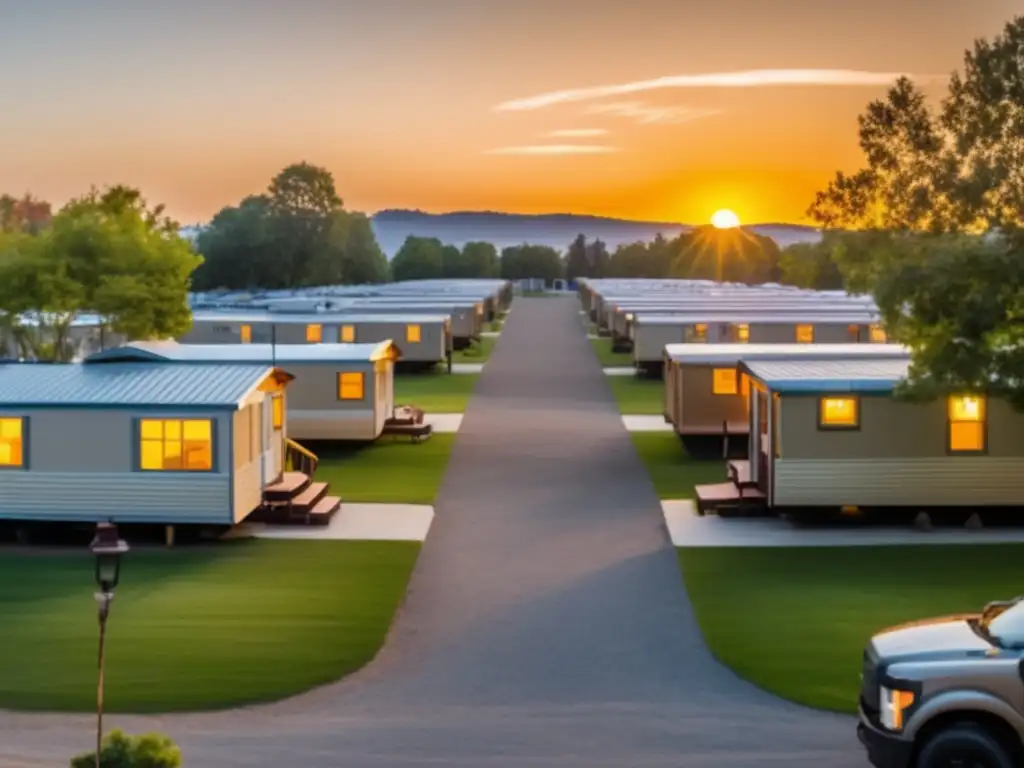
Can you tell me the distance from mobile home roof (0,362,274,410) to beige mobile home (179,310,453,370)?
28472mm

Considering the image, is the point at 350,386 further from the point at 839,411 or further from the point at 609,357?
the point at 609,357

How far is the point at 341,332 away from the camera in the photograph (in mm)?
54500

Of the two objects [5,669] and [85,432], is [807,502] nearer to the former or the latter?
[85,432]

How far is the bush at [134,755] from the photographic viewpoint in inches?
421

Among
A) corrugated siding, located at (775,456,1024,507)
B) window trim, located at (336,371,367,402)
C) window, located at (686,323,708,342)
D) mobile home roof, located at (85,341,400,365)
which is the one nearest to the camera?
corrugated siding, located at (775,456,1024,507)

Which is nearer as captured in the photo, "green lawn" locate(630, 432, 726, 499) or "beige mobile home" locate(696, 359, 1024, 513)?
"beige mobile home" locate(696, 359, 1024, 513)

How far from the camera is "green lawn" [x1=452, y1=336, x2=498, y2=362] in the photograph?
63588mm

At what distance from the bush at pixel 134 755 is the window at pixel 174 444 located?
12.1 meters

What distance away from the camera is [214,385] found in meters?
23.7

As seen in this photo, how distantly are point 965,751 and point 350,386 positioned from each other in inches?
954

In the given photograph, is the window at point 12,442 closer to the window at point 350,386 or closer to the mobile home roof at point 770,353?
the window at point 350,386

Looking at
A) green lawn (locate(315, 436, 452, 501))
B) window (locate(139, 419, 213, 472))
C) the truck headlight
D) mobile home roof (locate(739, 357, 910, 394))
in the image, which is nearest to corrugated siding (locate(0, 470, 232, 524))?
window (locate(139, 419, 213, 472))

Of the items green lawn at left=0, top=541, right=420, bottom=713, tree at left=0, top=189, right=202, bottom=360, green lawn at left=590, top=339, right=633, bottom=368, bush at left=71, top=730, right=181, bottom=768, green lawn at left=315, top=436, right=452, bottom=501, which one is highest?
tree at left=0, top=189, right=202, bottom=360

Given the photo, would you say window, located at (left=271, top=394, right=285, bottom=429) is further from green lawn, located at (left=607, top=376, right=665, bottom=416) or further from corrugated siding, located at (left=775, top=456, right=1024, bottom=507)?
green lawn, located at (left=607, top=376, right=665, bottom=416)
